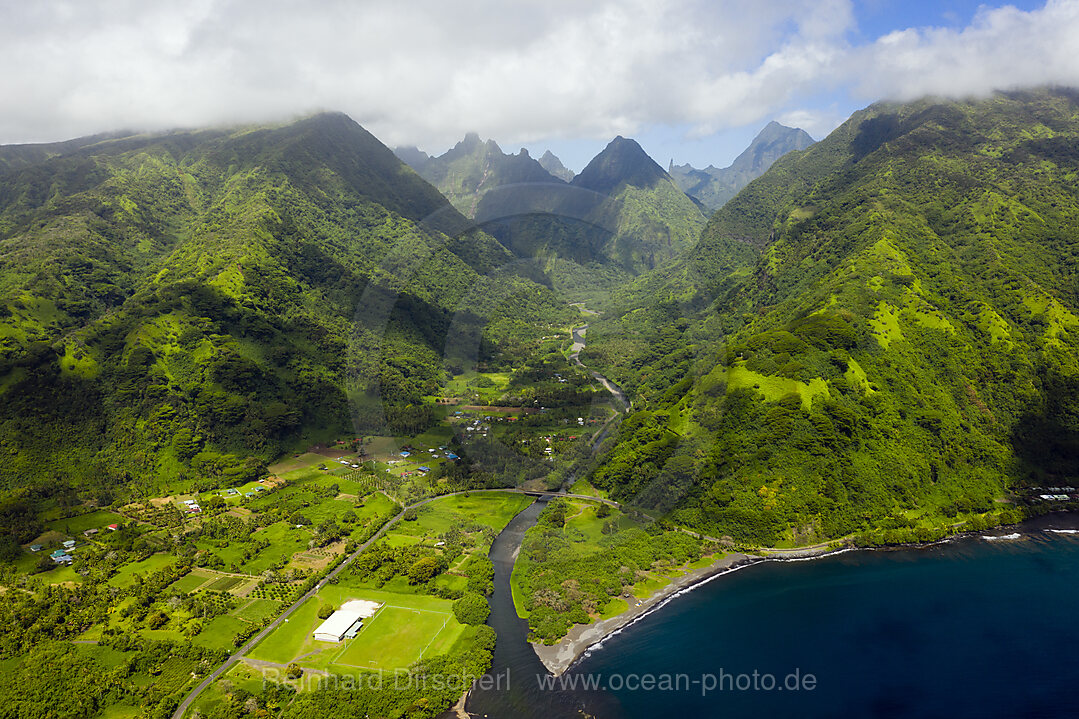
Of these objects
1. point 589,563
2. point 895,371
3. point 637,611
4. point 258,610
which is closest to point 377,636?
point 258,610

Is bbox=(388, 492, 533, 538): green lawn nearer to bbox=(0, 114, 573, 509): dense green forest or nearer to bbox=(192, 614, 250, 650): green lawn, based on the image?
bbox=(192, 614, 250, 650): green lawn

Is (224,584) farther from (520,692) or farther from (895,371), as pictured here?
(895,371)

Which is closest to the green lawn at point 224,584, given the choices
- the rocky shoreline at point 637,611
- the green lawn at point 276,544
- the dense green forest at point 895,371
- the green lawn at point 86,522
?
the green lawn at point 276,544

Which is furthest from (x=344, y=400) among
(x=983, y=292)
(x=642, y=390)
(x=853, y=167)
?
(x=853, y=167)

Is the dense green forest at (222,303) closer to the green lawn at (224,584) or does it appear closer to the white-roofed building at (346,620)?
the green lawn at (224,584)

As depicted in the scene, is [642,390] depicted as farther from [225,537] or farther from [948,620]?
[225,537]

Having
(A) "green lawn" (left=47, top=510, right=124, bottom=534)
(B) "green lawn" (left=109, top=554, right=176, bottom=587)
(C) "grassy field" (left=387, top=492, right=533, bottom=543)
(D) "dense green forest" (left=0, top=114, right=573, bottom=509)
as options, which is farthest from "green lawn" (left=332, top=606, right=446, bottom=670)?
(D) "dense green forest" (left=0, top=114, right=573, bottom=509)
